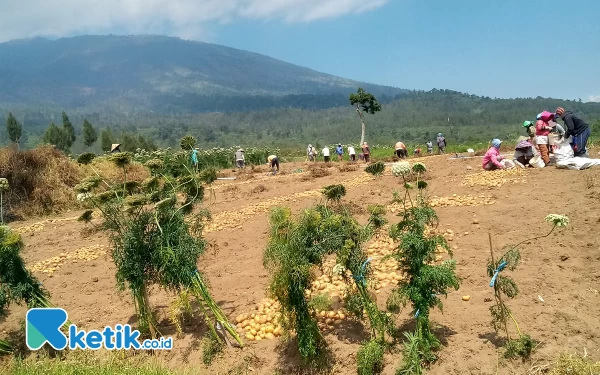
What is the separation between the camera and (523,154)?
12.3 m

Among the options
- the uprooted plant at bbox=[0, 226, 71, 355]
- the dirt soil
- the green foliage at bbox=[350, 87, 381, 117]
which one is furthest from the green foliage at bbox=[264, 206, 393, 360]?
the green foliage at bbox=[350, 87, 381, 117]

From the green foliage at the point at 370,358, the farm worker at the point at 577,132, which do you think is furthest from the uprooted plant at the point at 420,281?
the farm worker at the point at 577,132

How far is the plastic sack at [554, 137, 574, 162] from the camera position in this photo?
11.2 metres

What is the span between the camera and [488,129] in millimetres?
94750

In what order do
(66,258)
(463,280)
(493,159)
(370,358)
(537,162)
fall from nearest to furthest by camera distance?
(370,358), (463,280), (66,258), (537,162), (493,159)

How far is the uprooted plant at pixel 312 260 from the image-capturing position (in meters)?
4.63

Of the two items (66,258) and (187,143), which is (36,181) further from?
(187,143)

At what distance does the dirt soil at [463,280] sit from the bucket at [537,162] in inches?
27.6

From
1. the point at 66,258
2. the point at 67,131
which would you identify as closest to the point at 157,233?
the point at 66,258

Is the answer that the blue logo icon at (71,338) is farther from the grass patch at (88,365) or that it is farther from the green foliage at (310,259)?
the green foliage at (310,259)

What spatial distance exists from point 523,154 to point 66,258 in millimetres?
11775

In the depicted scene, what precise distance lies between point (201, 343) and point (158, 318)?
1316 mm

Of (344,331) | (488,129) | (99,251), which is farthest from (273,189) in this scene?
(488,129)

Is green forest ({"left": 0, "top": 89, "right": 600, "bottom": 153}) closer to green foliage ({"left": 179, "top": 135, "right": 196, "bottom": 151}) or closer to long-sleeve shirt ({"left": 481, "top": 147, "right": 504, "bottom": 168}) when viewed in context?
long-sleeve shirt ({"left": 481, "top": 147, "right": 504, "bottom": 168})
